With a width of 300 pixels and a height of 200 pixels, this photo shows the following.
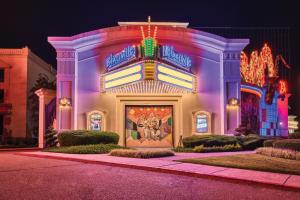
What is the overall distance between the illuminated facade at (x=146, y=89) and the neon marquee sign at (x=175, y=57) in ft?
0.66

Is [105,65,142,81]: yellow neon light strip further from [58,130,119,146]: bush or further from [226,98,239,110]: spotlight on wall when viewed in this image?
[226,98,239,110]: spotlight on wall

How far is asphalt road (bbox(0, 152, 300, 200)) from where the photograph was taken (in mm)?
7695

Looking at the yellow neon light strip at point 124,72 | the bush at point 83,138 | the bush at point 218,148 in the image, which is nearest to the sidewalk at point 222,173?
the bush at point 218,148

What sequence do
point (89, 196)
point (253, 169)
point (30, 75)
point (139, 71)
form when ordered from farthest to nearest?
point (30, 75) < point (139, 71) < point (253, 169) < point (89, 196)

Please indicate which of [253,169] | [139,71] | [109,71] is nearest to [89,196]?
[253,169]

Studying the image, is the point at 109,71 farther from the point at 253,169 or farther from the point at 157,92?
the point at 253,169

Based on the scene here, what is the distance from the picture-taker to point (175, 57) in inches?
835

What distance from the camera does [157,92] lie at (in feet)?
75.7

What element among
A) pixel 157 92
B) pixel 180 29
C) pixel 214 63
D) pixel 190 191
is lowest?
pixel 190 191

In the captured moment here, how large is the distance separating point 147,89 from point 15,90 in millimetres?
21305

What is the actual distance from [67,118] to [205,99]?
8582 millimetres

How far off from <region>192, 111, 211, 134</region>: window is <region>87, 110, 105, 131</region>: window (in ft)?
18.5

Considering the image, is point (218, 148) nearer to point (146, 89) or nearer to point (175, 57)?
point (175, 57)

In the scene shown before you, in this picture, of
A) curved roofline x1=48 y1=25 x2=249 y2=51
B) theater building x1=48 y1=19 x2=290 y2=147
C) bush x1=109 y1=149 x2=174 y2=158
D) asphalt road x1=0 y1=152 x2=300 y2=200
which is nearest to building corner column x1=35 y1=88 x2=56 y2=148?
theater building x1=48 y1=19 x2=290 y2=147
